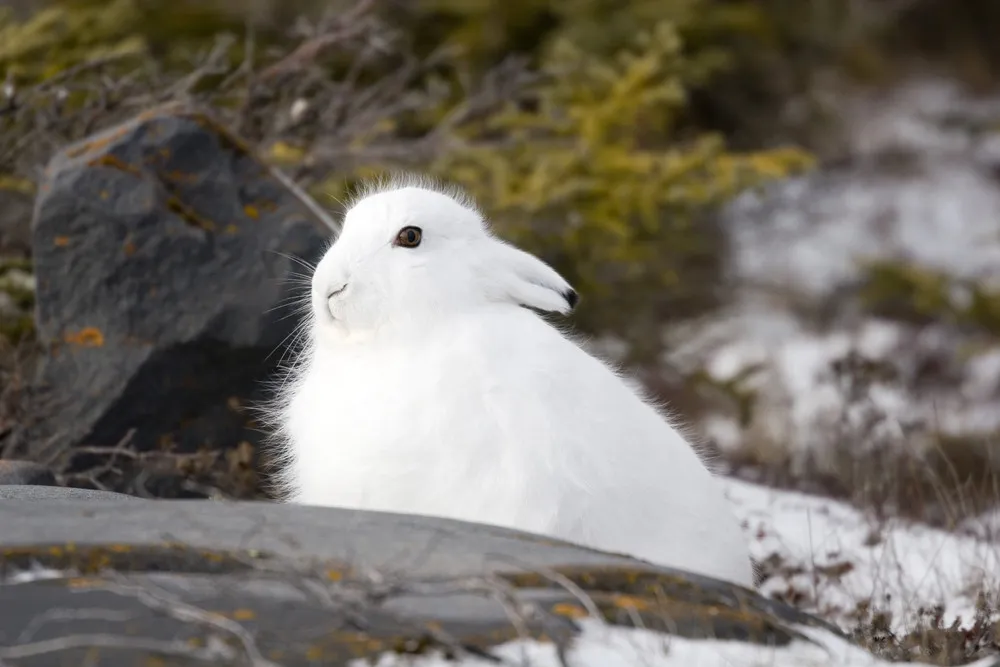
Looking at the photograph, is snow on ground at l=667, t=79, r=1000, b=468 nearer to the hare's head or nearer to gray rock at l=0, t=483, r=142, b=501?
the hare's head

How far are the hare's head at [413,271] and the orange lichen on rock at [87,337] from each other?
1.58 m

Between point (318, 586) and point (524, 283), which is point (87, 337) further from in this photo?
point (318, 586)

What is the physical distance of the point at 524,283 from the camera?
352cm

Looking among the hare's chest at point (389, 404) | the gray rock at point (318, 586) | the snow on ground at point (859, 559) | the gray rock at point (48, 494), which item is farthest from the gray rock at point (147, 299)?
the snow on ground at point (859, 559)

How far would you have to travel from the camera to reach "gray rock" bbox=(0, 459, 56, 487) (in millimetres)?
3924

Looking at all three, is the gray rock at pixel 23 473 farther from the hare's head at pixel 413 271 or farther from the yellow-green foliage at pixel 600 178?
the yellow-green foliage at pixel 600 178

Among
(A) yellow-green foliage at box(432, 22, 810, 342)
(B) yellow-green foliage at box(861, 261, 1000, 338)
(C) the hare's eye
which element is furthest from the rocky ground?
(B) yellow-green foliage at box(861, 261, 1000, 338)

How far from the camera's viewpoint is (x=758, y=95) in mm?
11070

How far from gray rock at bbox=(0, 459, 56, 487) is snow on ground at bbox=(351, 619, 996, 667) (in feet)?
6.92

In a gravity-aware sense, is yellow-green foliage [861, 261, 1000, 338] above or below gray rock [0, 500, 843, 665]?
above

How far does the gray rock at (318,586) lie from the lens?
2.27 m

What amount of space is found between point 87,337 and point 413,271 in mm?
1956

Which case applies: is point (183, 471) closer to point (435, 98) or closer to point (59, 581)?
point (59, 581)

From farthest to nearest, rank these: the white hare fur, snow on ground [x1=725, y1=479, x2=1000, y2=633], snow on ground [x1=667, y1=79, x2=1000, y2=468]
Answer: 1. snow on ground [x1=667, y1=79, x2=1000, y2=468]
2. snow on ground [x1=725, y1=479, x2=1000, y2=633]
3. the white hare fur
